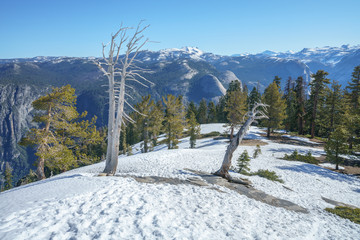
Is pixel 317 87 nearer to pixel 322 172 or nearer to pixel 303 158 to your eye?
pixel 303 158

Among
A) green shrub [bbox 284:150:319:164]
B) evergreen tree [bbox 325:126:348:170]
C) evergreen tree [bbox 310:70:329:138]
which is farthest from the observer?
evergreen tree [bbox 310:70:329:138]

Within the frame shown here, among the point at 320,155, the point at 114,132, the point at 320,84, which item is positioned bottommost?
the point at 320,155

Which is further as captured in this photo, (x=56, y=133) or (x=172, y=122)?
(x=172, y=122)

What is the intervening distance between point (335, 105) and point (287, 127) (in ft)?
65.5

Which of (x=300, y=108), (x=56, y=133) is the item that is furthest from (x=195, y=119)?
(x=56, y=133)

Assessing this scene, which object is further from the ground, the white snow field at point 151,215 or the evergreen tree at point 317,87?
the evergreen tree at point 317,87

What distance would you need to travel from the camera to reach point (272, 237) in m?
5.96

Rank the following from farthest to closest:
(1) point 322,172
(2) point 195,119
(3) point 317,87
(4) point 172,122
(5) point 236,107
Result: (2) point 195,119
(3) point 317,87
(5) point 236,107
(4) point 172,122
(1) point 322,172

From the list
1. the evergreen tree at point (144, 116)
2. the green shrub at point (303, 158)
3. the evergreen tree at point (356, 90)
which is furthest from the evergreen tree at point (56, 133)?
the evergreen tree at point (356, 90)

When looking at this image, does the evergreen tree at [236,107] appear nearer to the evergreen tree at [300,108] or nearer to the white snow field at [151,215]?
the evergreen tree at [300,108]

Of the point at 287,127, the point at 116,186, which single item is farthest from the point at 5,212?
the point at 287,127

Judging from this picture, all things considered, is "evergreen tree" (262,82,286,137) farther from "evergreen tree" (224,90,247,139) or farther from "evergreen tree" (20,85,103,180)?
"evergreen tree" (20,85,103,180)

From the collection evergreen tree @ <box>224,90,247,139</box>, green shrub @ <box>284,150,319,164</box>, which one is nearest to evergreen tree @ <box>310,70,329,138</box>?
evergreen tree @ <box>224,90,247,139</box>

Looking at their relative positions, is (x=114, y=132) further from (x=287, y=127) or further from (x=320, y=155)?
(x=287, y=127)
